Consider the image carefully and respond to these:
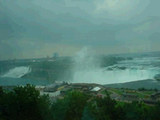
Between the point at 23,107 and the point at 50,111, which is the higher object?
the point at 23,107

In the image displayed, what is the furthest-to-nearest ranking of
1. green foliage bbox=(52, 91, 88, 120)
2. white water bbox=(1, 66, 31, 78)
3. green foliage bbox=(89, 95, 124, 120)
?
white water bbox=(1, 66, 31, 78) → green foliage bbox=(52, 91, 88, 120) → green foliage bbox=(89, 95, 124, 120)

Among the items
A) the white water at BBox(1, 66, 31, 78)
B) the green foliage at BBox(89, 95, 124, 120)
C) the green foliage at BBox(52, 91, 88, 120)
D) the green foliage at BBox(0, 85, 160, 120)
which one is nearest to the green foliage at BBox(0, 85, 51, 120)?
the green foliage at BBox(0, 85, 160, 120)

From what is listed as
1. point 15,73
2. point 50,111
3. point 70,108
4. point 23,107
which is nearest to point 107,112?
point 70,108

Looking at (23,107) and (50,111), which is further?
(50,111)

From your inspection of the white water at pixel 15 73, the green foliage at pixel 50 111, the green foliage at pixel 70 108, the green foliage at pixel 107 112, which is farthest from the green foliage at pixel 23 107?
the white water at pixel 15 73

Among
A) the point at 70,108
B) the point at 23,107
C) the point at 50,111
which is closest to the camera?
the point at 23,107

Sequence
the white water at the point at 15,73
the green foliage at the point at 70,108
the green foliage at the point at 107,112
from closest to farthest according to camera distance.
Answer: the green foliage at the point at 107,112 → the green foliage at the point at 70,108 → the white water at the point at 15,73

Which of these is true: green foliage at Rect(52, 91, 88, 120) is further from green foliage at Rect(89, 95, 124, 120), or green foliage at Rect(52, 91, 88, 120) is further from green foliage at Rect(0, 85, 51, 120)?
green foliage at Rect(89, 95, 124, 120)

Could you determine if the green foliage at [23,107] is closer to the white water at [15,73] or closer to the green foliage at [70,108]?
the green foliage at [70,108]

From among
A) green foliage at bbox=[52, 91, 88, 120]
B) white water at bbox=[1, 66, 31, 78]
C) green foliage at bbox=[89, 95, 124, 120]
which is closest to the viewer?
green foliage at bbox=[89, 95, 124, 120]

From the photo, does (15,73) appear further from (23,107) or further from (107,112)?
(107,112)

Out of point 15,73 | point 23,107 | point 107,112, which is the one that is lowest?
point 107,112

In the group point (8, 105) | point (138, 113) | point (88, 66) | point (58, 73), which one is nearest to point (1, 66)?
point (58, 73)
